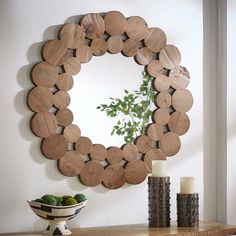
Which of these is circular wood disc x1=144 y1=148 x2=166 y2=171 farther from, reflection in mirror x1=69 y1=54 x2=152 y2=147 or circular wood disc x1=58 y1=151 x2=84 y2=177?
circular wood disc x1=58 y1=151 x2=84 y2=177

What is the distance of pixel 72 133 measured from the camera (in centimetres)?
323

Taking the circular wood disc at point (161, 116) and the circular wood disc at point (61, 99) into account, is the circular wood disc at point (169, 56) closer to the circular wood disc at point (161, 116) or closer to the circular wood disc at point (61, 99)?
the circular wood disc at point (161, 116)

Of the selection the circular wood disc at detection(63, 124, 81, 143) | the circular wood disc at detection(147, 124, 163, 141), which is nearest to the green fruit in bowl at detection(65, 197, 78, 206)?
the circular wood disc at detection(63, 124, 81, 143)

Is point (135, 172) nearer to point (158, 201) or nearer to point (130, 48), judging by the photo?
point (158, 201)

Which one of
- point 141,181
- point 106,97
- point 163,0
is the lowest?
point 141,181

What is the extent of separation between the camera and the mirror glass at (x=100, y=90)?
10.8 feet

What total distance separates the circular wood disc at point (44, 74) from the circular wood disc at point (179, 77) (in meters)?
0.81

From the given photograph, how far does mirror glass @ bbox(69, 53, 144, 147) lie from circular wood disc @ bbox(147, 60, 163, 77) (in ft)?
0.32

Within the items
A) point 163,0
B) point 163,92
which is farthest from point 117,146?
point 163,0

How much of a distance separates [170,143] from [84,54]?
80cm

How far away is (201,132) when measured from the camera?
12.2ft

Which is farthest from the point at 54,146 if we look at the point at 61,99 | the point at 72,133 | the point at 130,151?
the point at 130,151

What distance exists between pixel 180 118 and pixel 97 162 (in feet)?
2.15

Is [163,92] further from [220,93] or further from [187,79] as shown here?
[220,93]
